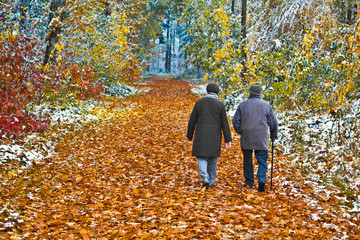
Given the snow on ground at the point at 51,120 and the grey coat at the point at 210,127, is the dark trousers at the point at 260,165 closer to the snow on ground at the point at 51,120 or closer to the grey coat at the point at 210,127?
the grey coat at the point at 210,127

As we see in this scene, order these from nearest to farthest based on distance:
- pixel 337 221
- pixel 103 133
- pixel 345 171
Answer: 1. pixel 337 221
2. pixel 345 171
3. pixel 103 133

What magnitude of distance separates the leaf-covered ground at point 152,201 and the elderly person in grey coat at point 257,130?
0.46m

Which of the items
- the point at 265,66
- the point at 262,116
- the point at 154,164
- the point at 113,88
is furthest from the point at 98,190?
the point at 113,88

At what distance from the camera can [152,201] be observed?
5.75 m

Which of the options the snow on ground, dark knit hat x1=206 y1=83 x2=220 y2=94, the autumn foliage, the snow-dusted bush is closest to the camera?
dark knit hat x1=206 y1=83 x2=220 y2=94

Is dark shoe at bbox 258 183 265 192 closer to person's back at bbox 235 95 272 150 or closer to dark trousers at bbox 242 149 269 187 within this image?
dark trousers at bbox 242 149 269 187

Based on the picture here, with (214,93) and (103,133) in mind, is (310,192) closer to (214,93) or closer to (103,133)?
(214,93)

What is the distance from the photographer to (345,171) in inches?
260

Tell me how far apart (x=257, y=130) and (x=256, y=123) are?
0.14 m

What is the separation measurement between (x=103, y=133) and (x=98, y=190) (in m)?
4.94

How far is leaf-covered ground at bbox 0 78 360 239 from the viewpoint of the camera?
4539 mm

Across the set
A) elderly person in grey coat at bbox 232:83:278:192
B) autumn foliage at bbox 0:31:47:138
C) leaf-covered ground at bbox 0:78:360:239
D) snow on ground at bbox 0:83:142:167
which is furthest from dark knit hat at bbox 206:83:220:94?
snow on ground at bbox 0:83:142:167

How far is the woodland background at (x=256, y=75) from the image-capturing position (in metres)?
6.87

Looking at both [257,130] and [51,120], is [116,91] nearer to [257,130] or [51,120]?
[51,120]
